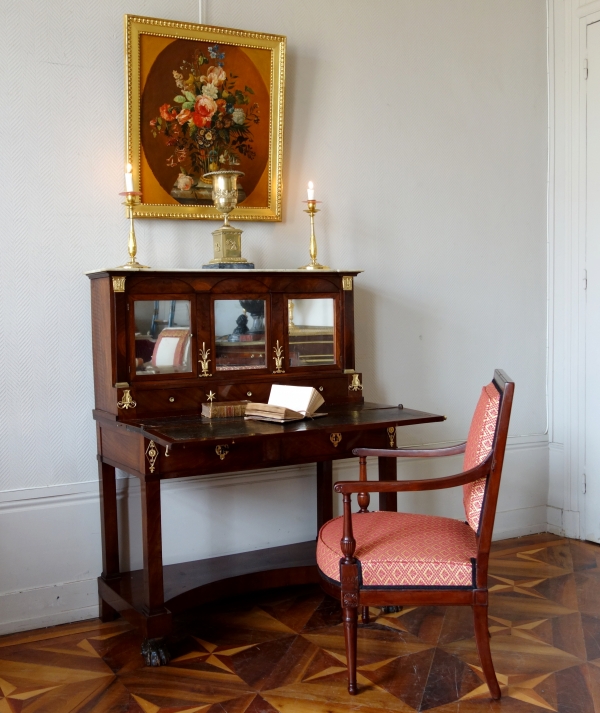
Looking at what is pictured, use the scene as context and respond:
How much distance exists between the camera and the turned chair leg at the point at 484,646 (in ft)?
8.82

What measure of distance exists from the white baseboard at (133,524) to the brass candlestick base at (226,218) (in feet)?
3.55

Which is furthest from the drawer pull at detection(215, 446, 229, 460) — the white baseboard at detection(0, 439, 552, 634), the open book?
the white baseboard at detection(0, 439, 552, 634)

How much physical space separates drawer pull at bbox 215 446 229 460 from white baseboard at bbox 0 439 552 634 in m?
0.78

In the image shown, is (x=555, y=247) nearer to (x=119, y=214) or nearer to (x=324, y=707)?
(x=119, y=214)

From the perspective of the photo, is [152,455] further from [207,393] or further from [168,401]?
[207,393]

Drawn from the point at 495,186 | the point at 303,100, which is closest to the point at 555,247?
the point at 495,186

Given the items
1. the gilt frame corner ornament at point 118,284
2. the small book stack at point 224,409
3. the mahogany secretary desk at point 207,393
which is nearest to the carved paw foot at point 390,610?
the mahogany secretary desk at point 207,393

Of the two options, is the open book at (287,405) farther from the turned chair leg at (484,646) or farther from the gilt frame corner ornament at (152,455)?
the turned chair leg at (484,646)

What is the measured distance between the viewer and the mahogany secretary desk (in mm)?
3062

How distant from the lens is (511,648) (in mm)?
3189

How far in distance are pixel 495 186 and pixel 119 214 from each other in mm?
2235

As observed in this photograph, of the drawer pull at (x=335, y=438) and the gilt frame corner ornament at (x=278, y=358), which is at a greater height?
the gilt frame corner ornament at (x=278, y=358)

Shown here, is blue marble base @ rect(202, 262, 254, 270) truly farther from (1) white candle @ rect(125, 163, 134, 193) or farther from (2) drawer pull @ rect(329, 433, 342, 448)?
(2) drawer pull @ rect(329, 433, 342, 448)

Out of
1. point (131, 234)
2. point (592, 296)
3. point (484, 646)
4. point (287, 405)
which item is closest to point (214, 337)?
point (287, 405)
